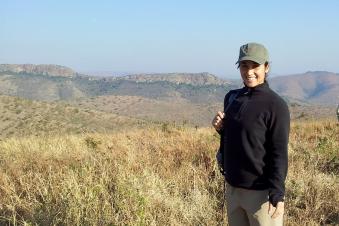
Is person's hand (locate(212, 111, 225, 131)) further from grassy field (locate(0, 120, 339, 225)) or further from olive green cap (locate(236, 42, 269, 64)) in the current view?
grassy field (locate(0, 120, 339, 225))

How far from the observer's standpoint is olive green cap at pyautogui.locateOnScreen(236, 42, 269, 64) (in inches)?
105

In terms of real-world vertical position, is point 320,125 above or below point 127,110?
above

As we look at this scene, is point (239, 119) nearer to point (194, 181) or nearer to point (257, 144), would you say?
point (257, 144)

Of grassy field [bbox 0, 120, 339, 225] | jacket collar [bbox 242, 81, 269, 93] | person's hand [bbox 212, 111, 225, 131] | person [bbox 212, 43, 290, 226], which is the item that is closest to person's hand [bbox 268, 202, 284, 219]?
person [bbox 212, 43, 290, 226]

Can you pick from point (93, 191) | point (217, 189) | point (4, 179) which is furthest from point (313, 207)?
point (4, 179)

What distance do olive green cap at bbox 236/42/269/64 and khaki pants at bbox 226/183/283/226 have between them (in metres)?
0.85

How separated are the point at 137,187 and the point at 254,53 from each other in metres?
2.07

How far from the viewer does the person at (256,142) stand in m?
2.67

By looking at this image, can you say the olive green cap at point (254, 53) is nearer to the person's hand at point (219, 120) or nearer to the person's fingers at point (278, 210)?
the person's hand at point (219, 120)

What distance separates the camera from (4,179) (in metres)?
5.21

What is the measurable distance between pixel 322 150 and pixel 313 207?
209 cm

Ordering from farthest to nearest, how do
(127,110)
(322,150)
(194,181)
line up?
(127,110), (322,150), (194,181)

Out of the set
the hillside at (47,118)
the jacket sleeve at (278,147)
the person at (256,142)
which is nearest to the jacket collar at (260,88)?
the person at (256,142)

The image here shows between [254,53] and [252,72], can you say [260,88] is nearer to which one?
[252,72]
